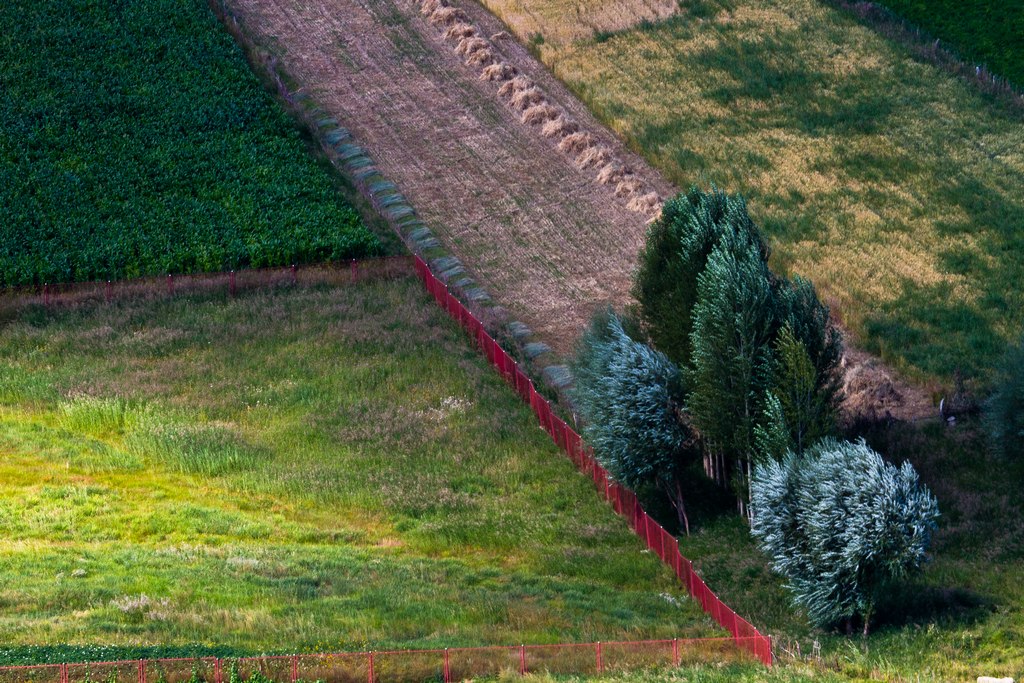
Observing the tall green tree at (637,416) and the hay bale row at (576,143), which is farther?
the hay bale row at (576,143)

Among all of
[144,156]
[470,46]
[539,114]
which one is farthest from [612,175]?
[144,156]

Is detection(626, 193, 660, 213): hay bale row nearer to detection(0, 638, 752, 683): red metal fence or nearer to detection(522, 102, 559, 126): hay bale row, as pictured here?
detection(522, 102, 559, 126): hay bale row

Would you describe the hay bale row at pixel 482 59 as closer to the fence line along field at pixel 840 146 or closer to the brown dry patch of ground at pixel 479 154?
the brown dry patch of ground at pixel 479 154

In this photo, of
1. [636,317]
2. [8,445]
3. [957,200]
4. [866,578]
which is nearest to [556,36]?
[957,200]

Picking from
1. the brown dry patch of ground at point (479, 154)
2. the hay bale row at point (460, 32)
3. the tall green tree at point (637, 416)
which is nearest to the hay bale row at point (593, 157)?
the brown dry patch of ground at point (479, 154)

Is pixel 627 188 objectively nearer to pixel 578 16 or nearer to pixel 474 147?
pixel 474 147
